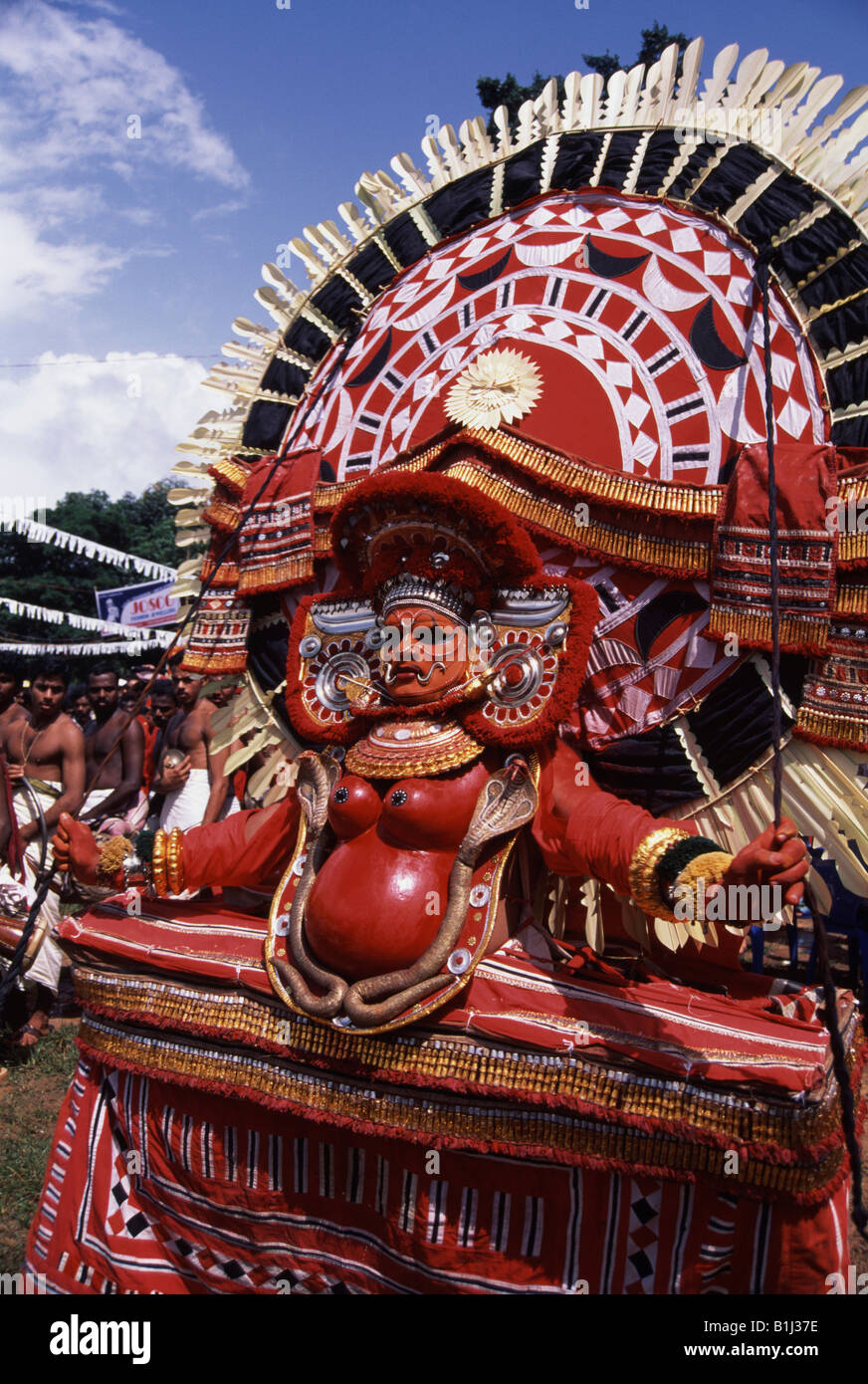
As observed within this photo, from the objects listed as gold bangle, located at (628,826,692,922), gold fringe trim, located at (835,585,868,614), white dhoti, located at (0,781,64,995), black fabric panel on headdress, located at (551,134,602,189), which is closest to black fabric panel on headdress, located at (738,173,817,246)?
black fabric panel on headdress, located at (551,134,602,189)

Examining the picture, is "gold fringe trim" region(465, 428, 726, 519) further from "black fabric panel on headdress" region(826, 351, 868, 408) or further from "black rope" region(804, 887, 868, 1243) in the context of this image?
"black rope" region(804, 887, 868, 1243)

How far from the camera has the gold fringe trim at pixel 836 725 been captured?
270 centimetres

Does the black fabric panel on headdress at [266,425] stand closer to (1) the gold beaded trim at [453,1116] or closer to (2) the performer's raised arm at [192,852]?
(2) the performer's raised arm at [192,852]

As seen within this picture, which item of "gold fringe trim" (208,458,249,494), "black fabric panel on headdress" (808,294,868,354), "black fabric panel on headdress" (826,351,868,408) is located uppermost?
"black fabric panel on headdress" (808,294,868,354)

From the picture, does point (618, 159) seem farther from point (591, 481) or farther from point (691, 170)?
point (591, 481)

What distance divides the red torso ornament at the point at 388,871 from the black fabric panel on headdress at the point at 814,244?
164 centimetres

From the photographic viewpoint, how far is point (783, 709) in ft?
9.24

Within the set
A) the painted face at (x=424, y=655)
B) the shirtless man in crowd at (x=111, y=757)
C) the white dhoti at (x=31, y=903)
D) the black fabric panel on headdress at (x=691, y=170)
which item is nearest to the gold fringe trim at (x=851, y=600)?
the painted face at (x=424, y=655)

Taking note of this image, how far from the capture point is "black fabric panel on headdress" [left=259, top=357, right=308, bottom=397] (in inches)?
146

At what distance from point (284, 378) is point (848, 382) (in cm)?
188

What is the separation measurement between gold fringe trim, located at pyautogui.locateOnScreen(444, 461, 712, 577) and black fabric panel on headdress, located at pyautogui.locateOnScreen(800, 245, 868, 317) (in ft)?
2.58

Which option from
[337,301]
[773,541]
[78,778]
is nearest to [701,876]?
[773,541]

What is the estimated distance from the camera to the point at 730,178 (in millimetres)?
3064

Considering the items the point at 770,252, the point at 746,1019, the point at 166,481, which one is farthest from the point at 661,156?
the point at 166,481
